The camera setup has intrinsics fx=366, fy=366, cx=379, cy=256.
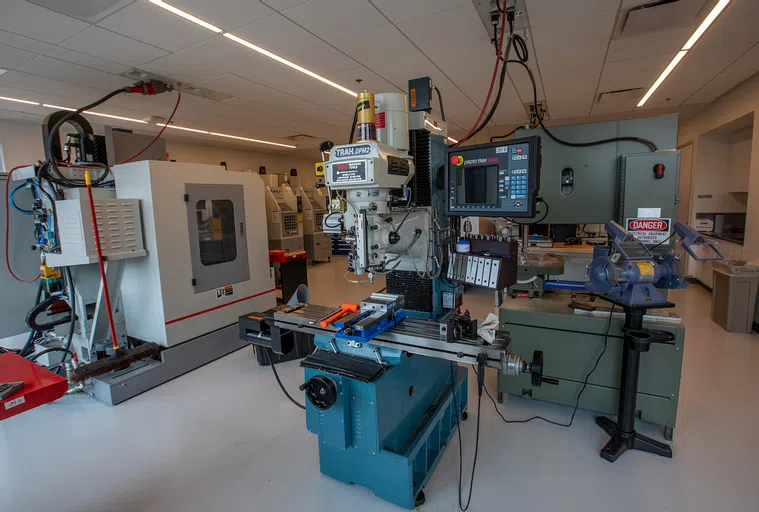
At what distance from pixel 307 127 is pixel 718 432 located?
6341 mm

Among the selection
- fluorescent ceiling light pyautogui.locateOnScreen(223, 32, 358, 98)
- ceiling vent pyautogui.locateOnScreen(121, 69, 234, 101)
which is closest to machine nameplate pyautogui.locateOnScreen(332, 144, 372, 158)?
fluorescent ceiling light pyautogui.locateOnScreen(223, 32, 358, 98)

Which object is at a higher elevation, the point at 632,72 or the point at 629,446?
the point at 632,72

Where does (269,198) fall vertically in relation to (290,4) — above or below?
below

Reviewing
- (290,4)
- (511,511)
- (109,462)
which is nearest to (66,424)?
(109,462)

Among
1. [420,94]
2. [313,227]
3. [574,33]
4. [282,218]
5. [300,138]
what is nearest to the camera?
[420,94]

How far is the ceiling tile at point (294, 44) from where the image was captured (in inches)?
111

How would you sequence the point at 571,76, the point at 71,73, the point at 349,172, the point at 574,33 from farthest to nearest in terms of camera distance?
the point at 571,76 < the point at 71,73 < the point at 574,33 < the point at 349,172

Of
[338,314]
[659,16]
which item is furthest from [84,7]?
[659,16]

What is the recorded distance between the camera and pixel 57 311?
2930 millimetres

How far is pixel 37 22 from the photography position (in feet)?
8.66

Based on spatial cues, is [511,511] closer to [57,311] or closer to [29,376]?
[29,376]

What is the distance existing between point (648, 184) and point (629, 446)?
1.52m

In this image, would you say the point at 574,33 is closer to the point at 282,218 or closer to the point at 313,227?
the point at 282,218

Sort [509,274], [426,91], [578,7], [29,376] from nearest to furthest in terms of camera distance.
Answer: [29,376] → [509,274] → [426,91] → [578,7]
